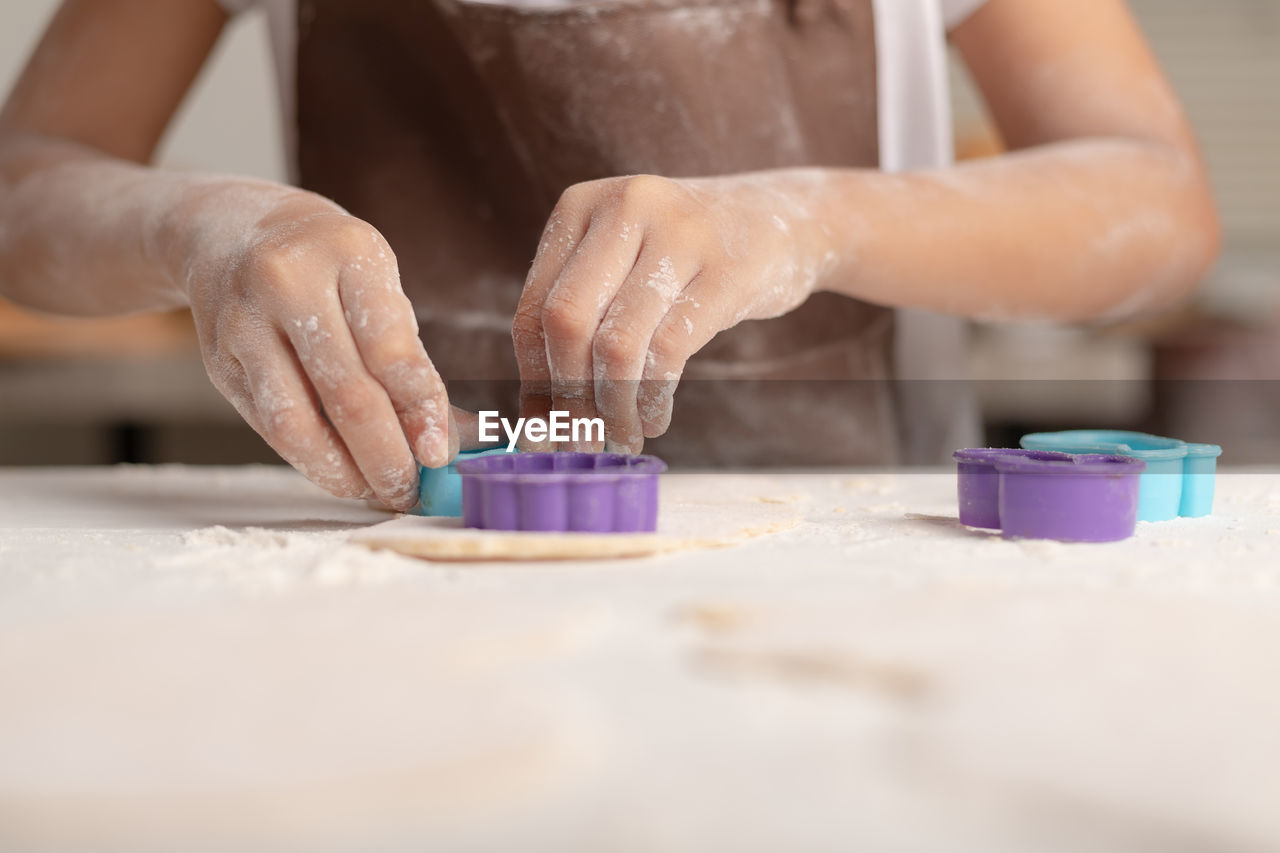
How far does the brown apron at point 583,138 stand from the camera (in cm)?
113

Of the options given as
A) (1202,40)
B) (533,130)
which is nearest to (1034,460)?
(533,130)

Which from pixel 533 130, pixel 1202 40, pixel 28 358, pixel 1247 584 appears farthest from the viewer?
pixel 1202 40

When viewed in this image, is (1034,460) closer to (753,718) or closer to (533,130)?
(753,718)

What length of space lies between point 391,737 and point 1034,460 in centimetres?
47

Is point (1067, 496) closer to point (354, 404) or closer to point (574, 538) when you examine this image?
point (574, 538)

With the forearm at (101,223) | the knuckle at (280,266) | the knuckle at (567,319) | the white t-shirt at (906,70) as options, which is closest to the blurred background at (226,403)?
the white t-shirt at (906,70)

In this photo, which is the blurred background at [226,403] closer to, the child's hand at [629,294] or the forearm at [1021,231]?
the forearm at [1021,231]

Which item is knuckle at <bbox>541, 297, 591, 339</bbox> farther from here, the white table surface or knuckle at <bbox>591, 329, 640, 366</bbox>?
the white table surface

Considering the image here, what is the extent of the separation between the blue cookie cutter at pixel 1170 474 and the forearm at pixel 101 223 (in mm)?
628

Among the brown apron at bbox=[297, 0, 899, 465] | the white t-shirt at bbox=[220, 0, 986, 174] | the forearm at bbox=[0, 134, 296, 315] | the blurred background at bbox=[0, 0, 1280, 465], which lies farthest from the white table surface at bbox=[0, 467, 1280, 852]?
the blurred background at bbox=[0, 0, 1280, 465]

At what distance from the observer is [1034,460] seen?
65cm

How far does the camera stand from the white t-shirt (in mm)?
1217

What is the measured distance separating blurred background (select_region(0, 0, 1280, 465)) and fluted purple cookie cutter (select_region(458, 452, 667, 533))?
6.31ft

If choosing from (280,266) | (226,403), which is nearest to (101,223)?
(280,266)
